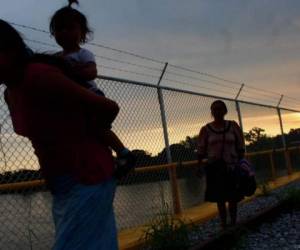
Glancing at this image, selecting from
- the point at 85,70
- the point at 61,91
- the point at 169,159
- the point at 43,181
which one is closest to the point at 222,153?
the point at 169,159

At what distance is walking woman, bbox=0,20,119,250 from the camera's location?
7.80 ft

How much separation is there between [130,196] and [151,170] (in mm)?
622

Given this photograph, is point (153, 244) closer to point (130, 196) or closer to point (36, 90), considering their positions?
point (130, 196)

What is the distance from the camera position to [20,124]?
248cm

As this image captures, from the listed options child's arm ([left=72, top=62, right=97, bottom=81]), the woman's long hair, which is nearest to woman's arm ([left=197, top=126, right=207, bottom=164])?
child's arm ([left=72, top=62, right=97, bottom=81])

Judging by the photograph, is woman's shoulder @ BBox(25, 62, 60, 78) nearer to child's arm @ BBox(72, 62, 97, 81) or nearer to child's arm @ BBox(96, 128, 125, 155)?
child's arm @ BBox(72, 62, 97, 81)

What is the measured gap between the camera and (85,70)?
9.09 ft

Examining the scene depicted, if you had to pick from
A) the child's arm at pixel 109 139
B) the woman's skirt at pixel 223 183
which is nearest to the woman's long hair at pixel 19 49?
the child's arm at pixel 109 139

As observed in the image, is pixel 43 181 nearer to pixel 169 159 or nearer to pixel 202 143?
pixel 202 143

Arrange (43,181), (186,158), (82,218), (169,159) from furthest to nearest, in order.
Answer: (186,158)
(169,159)
(43,181)
(82,218)

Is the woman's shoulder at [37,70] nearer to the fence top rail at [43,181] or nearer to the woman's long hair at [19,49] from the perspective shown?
the woman's long hair at [19,49]

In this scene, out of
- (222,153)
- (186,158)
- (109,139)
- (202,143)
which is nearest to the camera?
(109,139)

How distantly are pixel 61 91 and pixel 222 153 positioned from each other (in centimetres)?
557

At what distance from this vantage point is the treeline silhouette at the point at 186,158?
6.46 m
